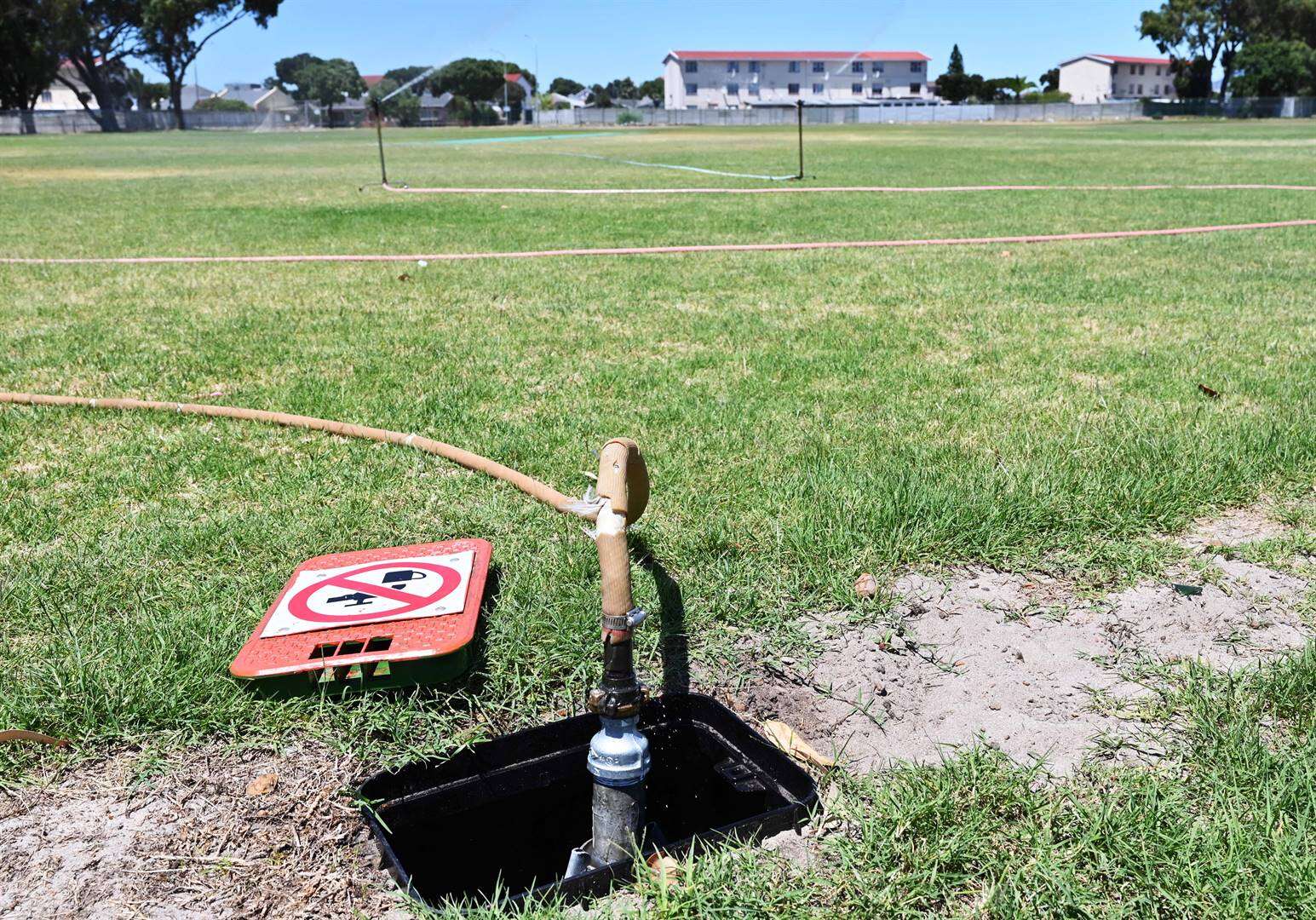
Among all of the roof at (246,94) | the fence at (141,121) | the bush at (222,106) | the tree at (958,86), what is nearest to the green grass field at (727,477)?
the fence at (141,121)

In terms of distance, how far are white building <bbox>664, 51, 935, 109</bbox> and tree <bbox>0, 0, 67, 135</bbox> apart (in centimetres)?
5744

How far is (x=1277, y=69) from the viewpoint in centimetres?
6994

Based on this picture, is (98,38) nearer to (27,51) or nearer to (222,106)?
(27,51)

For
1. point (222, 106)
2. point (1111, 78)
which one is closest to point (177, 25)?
point (222, 106)

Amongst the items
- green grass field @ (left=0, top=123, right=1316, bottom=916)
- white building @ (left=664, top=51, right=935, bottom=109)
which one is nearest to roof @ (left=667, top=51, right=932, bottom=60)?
white building @ (left=664, top=51, right=935, bottom=109)

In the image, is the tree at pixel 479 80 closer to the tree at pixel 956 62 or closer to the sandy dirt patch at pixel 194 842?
the tree at pixel 956 62

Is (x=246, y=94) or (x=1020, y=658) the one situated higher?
(x=246, y=94)

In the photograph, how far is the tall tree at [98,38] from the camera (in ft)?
217

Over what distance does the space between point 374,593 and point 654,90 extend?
143756 millimetres

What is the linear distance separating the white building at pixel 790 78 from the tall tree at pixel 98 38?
52.6m

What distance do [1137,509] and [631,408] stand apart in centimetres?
189

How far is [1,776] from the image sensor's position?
204cm

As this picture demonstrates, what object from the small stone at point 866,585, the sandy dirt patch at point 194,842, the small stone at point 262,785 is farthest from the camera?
the small stone at point 866,585

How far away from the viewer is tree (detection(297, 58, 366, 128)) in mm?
139000
